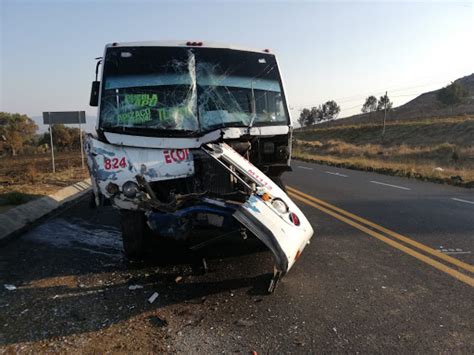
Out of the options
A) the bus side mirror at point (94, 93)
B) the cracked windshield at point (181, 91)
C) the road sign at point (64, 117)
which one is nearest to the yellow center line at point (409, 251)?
the cracked windshield at point (181, 91)

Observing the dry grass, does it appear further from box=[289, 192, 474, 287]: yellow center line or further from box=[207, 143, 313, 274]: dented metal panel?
box=[207, 143, 313, 274]: dented metal panel

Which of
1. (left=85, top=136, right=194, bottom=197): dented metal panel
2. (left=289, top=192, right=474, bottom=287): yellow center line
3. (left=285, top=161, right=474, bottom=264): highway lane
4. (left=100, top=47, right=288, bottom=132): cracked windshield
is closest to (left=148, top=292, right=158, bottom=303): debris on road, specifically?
(left=85, top=136, right=194, bottom=197): dented metal panel

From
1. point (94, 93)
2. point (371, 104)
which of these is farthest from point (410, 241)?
point (371, 104)

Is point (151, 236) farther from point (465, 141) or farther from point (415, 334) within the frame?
point (465, 141)

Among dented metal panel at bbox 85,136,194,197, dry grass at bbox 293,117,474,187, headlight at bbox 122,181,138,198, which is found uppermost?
dented metal panel at bbox 85,136,194,197

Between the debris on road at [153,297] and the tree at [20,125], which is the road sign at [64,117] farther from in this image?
the tree at [20,125]

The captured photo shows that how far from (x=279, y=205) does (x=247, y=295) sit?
1.01 m

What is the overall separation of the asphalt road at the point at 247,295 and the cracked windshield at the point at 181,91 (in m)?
1.78

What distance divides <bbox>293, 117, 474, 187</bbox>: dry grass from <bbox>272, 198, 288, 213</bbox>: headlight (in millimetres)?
10266

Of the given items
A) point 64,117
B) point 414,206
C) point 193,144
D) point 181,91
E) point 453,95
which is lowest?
point 414,206

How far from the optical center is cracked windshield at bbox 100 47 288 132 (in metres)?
5.06

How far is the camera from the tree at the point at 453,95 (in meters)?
79.4

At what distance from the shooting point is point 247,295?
13.2 feet

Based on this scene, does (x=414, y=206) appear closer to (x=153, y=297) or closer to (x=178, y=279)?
(x=178, y=279)
